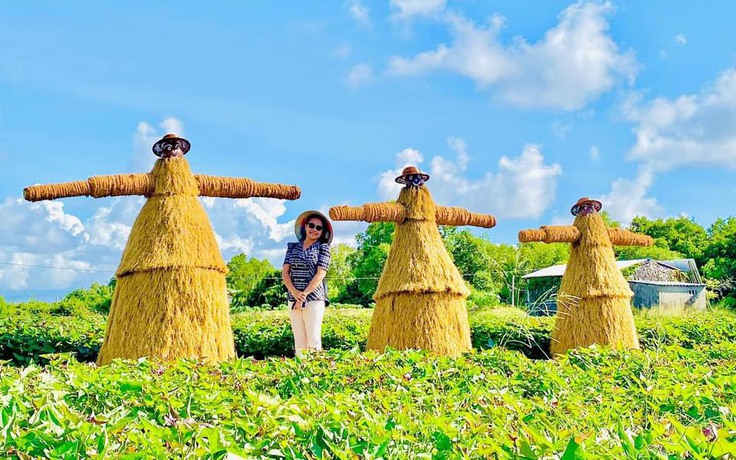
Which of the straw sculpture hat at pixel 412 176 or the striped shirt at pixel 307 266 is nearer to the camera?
the striped shirt at pixel 307 266

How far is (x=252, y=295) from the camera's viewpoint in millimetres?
29422

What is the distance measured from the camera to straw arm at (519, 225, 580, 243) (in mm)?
10148

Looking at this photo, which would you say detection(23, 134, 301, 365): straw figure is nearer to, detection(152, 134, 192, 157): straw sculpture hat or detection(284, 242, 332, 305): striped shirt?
detection(152, 134, 192, 157): straw sculpture hat

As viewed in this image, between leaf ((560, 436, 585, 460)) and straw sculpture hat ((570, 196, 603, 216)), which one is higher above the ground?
straw sculpture hat ((570, 196, 603, 216))

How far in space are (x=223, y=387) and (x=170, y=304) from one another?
3.55 metres

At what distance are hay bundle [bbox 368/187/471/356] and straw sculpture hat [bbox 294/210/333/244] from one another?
2.90ft

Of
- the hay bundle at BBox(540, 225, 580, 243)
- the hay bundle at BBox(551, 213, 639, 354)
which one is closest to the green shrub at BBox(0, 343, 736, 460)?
the hay bundle at BBox(551, 213, 639, 354)

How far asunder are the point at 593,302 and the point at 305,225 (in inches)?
180

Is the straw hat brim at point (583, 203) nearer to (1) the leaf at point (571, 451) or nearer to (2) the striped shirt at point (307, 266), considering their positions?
(2) the striped shirt at point (307, 266)

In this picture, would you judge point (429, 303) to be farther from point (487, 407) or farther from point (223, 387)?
point (487, 407)

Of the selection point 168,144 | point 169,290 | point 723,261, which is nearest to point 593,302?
point 169,290

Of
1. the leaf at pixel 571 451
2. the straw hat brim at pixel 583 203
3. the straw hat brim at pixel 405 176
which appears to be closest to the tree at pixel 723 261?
the straw hat brim at pixel 583 203

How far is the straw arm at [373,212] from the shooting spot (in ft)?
27.9

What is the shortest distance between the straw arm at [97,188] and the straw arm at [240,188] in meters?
0.68
